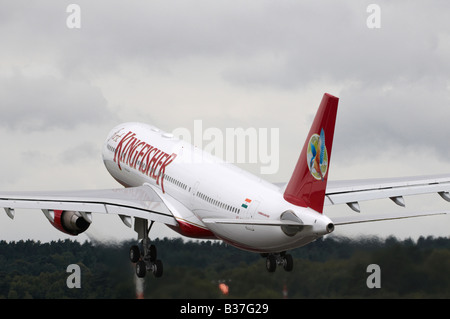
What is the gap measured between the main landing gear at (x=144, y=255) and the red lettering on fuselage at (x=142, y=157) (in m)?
2.33

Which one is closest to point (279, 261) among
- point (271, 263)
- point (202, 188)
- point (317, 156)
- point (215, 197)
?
point (271, 263)

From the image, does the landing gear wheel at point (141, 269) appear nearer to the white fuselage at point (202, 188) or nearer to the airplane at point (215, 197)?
the airplane at point (215, 197)

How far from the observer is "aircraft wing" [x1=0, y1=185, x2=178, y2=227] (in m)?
55.7

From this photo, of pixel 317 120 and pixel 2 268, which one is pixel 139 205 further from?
pixel 317 120

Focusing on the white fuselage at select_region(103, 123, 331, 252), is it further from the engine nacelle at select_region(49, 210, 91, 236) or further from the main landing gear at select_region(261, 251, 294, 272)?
the engine nacelle at select_region(49, 210, 91, 236)

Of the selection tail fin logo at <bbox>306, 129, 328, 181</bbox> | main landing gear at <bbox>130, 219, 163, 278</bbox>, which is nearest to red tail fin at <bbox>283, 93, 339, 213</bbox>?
tail fin logo at <bbox>306, 129, 328, 181</bbox>

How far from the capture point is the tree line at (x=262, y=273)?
2119 inches

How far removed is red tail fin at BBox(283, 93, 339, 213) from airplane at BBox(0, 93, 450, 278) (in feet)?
0.12

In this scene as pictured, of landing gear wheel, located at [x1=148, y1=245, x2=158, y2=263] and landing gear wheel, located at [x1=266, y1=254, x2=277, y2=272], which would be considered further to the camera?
landing gear wheel, located at [x1=148, y1=245, x2=158, y2=263]

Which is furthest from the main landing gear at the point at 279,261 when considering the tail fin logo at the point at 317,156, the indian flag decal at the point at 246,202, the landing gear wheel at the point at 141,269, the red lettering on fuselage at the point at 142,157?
the tail fin logo at the point at 317,156

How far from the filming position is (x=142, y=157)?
205ft

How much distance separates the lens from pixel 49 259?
61031mm

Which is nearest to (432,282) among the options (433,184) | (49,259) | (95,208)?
(433,184)

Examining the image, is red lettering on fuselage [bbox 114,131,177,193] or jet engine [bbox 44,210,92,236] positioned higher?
red lettering on fuselage [bbox 114,131,177,193]
